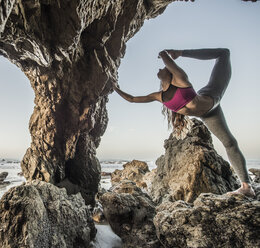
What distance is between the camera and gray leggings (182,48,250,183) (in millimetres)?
2600

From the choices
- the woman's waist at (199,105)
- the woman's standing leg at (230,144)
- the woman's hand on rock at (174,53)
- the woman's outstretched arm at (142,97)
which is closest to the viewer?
the woman's waist at (199,105)

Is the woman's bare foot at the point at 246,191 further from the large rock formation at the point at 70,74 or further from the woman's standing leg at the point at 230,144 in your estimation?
the large rock formation at the point at 70,74

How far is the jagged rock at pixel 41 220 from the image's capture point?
8.37ft

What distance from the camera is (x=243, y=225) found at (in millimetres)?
2234

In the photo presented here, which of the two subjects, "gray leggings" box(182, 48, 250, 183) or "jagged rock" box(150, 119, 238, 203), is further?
"jagged rock" box(150, 119, 238, 203)

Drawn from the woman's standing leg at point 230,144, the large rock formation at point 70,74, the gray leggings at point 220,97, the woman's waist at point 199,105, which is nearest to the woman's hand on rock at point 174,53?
Result: the gray leggings at point 220,97

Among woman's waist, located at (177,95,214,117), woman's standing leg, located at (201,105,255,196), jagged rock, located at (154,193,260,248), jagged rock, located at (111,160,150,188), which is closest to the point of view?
jagged rock, located at (154,193,260,248)

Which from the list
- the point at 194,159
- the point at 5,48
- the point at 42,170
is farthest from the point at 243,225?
the point at 5,48

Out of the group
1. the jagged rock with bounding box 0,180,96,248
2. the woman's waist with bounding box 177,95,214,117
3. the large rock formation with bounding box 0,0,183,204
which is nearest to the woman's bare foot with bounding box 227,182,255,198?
the woman's waist with bounding box 177,95,214,117

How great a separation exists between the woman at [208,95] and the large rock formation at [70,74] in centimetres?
386

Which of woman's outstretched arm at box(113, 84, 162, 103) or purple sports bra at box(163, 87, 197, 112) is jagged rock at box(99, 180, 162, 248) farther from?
purple sports bra at box(163, 87, 197, 112)

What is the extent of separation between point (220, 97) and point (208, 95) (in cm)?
33

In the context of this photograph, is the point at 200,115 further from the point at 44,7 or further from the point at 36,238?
the point at 44,7

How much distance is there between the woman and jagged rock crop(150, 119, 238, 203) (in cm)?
257
